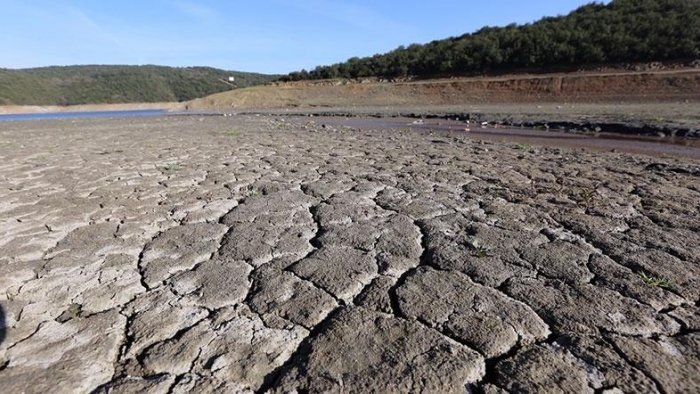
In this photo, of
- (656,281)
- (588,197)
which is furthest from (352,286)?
(588,197)

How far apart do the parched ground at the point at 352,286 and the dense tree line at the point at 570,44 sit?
2536cm

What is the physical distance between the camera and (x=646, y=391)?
130cm

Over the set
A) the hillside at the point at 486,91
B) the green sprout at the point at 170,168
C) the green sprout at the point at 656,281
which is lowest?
the hillside at the point at 486,91

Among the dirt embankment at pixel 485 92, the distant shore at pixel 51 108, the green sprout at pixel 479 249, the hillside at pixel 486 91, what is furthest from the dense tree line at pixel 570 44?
the distant shore at pixel 51 108

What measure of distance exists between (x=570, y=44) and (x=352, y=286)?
102ft

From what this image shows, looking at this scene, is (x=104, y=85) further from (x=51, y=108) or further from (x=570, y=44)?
(x=570, y=44)

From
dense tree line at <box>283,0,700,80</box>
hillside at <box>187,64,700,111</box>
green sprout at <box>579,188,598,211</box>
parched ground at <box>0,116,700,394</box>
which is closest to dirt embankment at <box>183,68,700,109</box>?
hillside at <box>187,64,700,111</box>

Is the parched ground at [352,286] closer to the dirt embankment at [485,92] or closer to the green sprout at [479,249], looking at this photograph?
the green sprout at [479,249]

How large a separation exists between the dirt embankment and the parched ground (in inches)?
737

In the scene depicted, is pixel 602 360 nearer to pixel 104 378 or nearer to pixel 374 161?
pixel 104 378

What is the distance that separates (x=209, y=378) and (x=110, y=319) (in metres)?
0.71

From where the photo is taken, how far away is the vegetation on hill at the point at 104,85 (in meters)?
61.9

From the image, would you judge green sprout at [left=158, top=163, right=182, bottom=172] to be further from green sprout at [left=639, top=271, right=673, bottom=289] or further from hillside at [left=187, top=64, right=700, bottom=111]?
hillside at [left=187, top=64, right=700, bottom=111]

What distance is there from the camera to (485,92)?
2561 cm
